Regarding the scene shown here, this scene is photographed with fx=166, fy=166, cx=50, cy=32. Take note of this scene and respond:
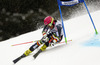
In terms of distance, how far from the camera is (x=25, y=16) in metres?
11.3

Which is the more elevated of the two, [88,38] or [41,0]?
[41,0]

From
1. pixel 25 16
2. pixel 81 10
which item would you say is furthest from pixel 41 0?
pixel 81 10

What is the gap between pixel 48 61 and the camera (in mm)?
3279

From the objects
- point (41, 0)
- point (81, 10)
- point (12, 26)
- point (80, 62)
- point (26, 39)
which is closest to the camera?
point (80, 62)

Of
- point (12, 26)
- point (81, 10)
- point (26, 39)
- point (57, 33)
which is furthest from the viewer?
point (81, 10)

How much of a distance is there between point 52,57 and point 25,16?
826 cm

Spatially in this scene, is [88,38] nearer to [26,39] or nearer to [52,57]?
[52,57]

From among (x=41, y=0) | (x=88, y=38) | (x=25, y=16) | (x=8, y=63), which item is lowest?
(x=8, y=63)

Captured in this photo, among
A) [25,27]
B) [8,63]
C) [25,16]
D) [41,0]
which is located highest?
[41,0]

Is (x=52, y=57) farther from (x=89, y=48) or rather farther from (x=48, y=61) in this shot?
(x=89, y=48)

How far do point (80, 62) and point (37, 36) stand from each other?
3.12 m

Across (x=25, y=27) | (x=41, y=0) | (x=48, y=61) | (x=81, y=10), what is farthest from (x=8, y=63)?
(x=81, y=10)

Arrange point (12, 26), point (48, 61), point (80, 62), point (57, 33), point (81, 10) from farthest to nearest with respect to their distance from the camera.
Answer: point (81, 10) < point (12, 26) < point (57, 33) < point (48, 61) < point (80, 62)

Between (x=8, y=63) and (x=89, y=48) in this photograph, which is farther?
(x=8, y=63)
